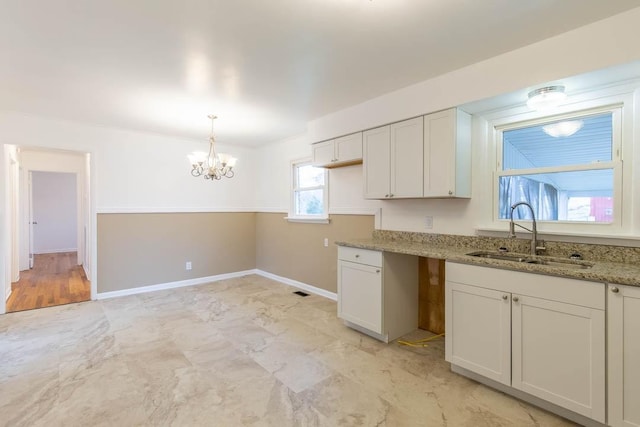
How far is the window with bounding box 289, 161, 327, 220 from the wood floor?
10.7 ft

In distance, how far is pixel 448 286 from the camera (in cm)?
234

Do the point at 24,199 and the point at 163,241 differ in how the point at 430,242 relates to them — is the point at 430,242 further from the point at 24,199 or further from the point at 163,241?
the point at 24,199

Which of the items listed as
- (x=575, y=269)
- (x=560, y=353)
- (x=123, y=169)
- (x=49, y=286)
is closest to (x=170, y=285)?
(x=123, y=169)

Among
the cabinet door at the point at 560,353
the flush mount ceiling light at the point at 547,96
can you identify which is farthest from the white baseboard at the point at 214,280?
the flush mount ceiling light at the point at 547,96

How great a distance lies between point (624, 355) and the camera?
1.60m

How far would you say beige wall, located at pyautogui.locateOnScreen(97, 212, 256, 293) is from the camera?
4.34 metres

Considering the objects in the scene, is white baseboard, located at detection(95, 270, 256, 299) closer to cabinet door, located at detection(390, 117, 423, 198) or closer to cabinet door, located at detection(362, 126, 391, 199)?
cabinet door, located at detection(362, 126, 391, 199)

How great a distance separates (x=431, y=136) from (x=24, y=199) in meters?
7.78

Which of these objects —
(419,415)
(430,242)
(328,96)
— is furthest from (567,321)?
(328,96)

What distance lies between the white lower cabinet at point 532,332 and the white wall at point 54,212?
9811 millimetres

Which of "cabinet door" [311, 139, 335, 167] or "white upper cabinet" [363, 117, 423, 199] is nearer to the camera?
"white upper cabinet" [363, 117, 423, 199]

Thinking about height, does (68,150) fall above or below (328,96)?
below

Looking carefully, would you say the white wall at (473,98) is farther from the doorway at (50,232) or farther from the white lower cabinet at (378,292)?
the doorway at (50,232)

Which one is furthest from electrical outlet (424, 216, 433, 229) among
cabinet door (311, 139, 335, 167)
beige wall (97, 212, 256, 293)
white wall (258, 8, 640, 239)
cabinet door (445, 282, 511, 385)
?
beige wall (97, 212, 256, 293)
